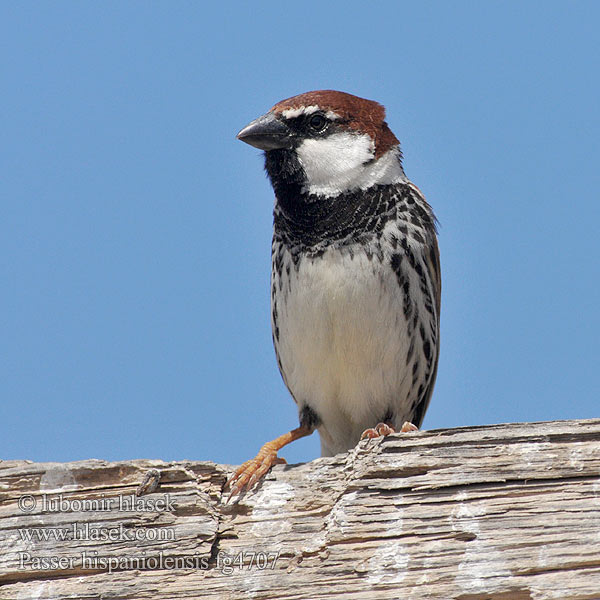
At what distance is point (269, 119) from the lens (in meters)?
6.67

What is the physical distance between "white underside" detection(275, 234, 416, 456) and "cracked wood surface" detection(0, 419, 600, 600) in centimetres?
153

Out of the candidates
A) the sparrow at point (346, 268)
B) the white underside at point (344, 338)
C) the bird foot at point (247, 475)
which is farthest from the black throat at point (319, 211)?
the bird foot at point (247, 475)

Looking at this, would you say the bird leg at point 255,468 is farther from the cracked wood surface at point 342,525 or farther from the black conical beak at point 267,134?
the black conical beak at point 267,134

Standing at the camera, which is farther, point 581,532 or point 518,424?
point 518,424

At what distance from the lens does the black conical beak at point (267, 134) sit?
661 centimetres

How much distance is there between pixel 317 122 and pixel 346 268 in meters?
1.21

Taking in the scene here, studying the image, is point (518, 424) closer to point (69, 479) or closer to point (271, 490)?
point (271, 490)

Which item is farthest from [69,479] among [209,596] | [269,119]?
[269,119]

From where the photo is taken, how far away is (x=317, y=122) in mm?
6703

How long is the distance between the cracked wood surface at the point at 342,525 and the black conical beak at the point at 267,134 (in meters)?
2.64

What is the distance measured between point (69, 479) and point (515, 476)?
2.32 meters

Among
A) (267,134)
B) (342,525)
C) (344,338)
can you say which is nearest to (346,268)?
(344,338)

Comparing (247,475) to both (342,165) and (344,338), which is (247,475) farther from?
(342,165)

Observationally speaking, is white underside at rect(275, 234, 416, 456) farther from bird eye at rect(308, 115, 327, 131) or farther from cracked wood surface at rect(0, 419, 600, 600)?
cracked wood surface at rect(0, 419, 600, 600)
